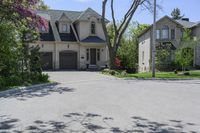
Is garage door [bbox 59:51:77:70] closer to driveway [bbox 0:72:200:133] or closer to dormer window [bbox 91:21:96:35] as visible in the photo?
dormer window [bbox 91:21:96:35]

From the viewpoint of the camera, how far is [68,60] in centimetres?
4544

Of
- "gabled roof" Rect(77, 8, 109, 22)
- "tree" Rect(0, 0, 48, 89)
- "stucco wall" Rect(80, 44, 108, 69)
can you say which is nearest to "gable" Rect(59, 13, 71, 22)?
"gabled roof" Rect(77, 8, 109, 22)

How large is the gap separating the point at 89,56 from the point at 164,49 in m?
9.64

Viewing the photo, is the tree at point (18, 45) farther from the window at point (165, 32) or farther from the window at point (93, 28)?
the window at point (165, 32)

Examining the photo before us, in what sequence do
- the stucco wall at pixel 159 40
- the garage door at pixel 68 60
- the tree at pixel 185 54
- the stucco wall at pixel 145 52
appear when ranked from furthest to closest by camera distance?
1. the stucco wall at pixel 145 52
2. the stucco wall at pixel 159 40
3. the garage door at pixel 68 60
4. the tree at pixel 185 54

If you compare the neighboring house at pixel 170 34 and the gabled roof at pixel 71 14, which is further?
the gabled roof at pixel 71 14

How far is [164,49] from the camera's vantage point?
43.7 m

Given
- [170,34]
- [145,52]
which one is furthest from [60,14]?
[170,34]

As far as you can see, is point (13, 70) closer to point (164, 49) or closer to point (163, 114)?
point (163, 114)

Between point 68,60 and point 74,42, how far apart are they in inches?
95.5

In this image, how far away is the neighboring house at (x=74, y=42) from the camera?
4453cm

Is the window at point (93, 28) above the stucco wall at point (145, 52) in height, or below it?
above

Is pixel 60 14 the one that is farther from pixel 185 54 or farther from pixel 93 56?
pixel 185 54

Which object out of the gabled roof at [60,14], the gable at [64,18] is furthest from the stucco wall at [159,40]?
the gable at [64,18]
